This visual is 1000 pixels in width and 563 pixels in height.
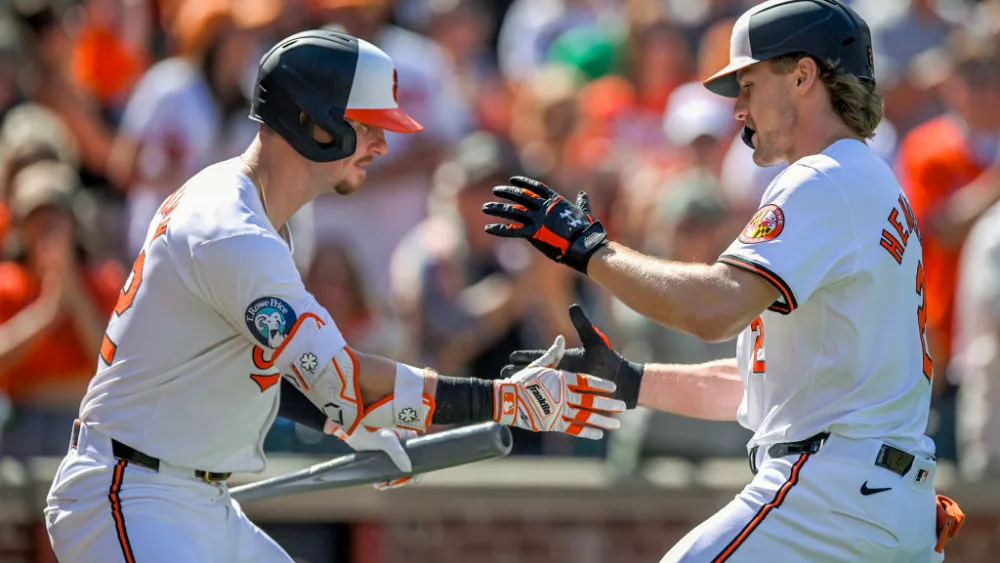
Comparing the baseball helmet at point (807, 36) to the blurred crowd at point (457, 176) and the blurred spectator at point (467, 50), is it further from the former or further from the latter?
the blurred spectator at point (467, 50)

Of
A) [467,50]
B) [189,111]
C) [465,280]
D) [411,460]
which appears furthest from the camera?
[467,50]

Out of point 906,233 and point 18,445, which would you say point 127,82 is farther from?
point 906,233

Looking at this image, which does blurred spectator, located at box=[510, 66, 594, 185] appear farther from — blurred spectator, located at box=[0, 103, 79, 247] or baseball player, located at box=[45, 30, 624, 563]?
baseball player, located at box=[45, 30, 624, 563]

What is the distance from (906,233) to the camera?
4.50 m

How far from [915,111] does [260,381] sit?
6.32m

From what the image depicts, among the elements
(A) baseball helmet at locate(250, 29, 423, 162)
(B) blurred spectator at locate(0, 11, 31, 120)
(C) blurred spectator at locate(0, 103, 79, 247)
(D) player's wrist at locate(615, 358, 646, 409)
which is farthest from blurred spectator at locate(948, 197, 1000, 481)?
(B) blurred spectator at locate(0, 11, 31, 120)

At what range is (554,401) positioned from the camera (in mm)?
4707

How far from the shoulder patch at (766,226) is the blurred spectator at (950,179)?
4510mm

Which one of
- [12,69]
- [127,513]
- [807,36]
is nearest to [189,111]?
[12,69]

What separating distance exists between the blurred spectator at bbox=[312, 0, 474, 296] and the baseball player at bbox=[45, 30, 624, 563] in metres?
3.93

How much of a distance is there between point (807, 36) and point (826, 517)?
1.45 m

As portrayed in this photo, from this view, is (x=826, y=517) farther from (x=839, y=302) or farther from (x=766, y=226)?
(x=766, y=226)

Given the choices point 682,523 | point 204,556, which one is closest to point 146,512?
point 204,556

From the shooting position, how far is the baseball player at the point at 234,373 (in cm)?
445
